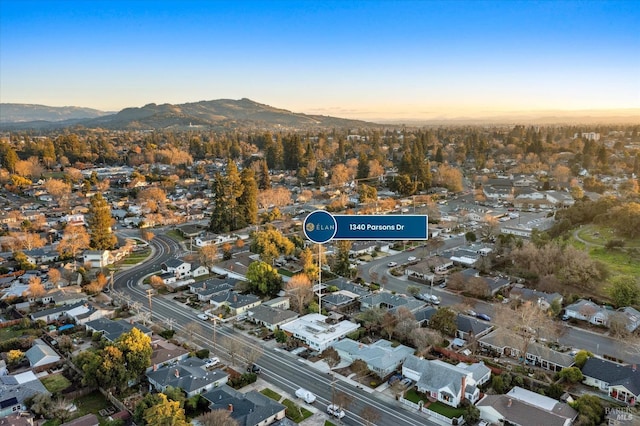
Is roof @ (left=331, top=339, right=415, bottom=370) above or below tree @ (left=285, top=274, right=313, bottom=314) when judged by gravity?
below

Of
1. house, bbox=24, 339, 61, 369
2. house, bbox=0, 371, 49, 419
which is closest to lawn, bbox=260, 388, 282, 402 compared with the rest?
house, bbox=0, 371, 49, 419

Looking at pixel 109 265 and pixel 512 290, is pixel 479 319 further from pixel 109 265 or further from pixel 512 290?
pixel 109 265

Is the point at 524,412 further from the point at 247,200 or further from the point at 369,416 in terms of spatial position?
the point at 247,200

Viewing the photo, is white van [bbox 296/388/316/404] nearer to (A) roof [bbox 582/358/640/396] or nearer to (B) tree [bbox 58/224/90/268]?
(A) roof [bbox 582/358/640/396]

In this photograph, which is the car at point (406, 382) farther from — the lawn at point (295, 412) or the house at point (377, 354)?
the lawn at point (295, 412)

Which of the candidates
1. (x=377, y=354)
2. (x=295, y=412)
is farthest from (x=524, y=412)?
(x=295, y=412)

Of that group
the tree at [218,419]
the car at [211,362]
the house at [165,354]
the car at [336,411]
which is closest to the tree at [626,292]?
the car at [336,411]
